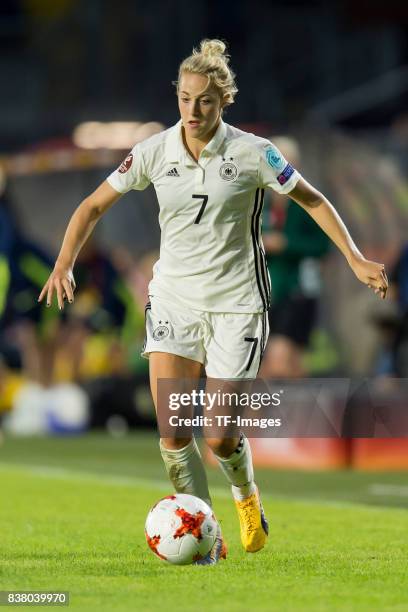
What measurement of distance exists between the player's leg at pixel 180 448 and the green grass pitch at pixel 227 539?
339mm

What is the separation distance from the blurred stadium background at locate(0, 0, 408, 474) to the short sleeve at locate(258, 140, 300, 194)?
6.04 metres

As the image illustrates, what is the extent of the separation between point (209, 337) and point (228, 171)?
705 millimetres

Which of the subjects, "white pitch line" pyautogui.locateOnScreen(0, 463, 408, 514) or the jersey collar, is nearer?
the jersey collar

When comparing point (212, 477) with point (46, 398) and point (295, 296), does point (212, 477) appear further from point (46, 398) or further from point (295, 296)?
point (46, 398)

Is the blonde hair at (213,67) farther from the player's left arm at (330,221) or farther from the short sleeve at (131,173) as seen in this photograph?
the player's left arm at (330,221)

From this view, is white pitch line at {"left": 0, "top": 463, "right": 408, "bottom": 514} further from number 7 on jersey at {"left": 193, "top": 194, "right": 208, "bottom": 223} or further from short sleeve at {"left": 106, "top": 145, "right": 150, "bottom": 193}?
short sleeve at {"left": 106, "top": 145, "right": 150, "bottom": 193}

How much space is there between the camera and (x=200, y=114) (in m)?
6.77

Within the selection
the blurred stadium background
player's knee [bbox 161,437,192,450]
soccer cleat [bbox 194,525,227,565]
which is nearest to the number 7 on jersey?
player's knee [bbox 161,437,192,450]

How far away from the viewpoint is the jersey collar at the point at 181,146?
22.5 feet

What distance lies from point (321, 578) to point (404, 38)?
2762 centimetres

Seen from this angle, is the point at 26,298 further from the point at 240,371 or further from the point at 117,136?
the point at 240,371

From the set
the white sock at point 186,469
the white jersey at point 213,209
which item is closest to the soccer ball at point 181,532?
the white sock at point 186,469

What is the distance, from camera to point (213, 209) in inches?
270

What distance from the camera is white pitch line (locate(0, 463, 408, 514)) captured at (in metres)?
9.98
